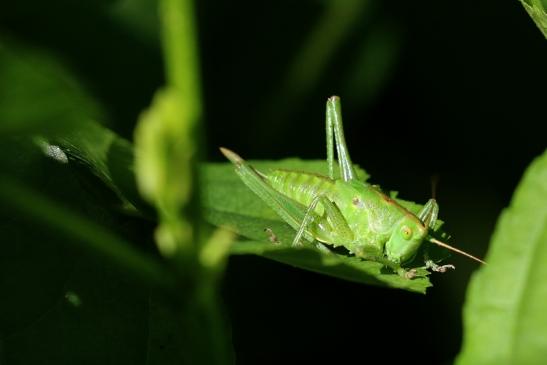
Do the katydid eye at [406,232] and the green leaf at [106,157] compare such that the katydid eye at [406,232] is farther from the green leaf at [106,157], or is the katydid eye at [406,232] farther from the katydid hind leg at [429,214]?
the green leaf at [106,157]

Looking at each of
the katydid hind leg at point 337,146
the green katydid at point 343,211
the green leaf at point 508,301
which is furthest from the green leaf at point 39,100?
the katydid hind leg at point 337,146

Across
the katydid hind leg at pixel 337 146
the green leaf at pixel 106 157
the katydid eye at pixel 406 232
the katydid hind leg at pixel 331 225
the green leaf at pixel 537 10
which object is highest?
the green leaf at pixel 537 10

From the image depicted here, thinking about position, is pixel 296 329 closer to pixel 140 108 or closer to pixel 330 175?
pixel 330 175

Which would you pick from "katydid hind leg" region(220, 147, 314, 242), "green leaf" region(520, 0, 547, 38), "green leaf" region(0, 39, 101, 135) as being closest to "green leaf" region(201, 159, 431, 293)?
"katydid hind leg" region(220, 147, 314, 242)

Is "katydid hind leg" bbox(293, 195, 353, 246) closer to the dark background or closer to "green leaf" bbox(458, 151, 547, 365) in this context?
the dark background

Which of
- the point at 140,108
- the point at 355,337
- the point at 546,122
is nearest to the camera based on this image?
the point at 355,337

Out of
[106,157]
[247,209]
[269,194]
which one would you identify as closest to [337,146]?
[269,194]

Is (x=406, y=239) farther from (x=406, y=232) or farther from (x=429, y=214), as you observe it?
(x=429, y=214)

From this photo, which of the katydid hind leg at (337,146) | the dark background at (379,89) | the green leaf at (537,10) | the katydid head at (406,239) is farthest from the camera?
the dark background at (379,89)

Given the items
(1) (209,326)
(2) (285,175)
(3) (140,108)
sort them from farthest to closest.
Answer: (3) (140,108)
(2) (285,175)
(1) (209,326)

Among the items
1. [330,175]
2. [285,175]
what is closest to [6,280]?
[285,175]
